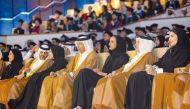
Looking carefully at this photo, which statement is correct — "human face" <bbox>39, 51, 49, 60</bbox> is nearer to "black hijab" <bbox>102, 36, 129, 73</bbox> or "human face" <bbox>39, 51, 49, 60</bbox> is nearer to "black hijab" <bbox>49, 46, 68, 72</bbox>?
"black hijab" <bbox>49, 46, 68, 72</bbox>

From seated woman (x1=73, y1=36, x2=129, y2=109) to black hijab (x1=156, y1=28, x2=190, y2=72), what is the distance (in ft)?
3.01

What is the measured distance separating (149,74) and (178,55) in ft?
1.36

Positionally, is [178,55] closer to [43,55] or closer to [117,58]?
[117,58]

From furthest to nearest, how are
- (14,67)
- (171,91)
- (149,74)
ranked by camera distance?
(14,67), (149,74), (171,91)

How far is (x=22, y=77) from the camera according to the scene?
24.6ft

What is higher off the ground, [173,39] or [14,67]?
[173,39]

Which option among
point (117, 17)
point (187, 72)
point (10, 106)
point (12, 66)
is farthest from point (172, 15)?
point (187, 72)

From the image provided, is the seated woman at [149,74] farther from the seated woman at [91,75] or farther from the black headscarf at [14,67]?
the black headscarf at [14,67]

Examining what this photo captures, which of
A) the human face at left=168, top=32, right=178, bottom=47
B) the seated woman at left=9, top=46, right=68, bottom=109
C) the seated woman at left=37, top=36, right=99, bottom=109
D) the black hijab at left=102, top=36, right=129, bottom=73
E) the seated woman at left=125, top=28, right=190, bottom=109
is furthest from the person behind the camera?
the seated woman at left=9, top=46, right=68, bottom=109

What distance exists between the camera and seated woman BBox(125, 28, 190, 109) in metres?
5.34

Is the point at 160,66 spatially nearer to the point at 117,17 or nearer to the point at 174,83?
the point at 174,83

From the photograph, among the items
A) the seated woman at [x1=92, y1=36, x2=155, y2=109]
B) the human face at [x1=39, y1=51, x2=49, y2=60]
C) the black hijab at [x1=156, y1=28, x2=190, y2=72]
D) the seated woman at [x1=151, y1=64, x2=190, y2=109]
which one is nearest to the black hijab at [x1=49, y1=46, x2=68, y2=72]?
the human face at [x1=39, y1=51, x2=49, y2=60]

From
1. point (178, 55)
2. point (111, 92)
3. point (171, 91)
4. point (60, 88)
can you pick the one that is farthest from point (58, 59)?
point (171, 91)

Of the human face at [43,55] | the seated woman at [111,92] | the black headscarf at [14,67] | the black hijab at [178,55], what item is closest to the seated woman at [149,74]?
the black hijab at [178,55]
